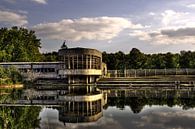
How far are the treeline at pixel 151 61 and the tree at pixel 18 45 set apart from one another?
19515 millimetres

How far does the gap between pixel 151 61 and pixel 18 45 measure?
2957cm

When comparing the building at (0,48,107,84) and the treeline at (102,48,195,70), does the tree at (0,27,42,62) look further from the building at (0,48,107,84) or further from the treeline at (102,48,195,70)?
the treeline at (102,48,195,70)

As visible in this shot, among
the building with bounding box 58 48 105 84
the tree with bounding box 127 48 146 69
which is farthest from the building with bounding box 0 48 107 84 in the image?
the tree with bounding box 127 48 146 69

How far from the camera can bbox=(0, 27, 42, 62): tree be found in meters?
67.8

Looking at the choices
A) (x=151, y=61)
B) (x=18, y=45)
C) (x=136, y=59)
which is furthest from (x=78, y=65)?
(x=151, y=61)

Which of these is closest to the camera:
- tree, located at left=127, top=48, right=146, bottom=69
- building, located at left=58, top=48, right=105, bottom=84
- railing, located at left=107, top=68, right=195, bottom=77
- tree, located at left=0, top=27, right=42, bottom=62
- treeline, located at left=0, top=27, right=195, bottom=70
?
building, located at left=58, top=48, right=105, bottom=84

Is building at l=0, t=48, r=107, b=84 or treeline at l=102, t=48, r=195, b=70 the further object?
treeline at l=102, t=48, r=195, b=70

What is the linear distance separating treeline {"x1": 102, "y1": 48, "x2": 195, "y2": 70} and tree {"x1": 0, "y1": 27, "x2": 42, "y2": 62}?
64.0 feet

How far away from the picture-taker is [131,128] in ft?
45.8

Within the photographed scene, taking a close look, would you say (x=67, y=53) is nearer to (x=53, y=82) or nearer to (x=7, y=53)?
(x=53, y=82)

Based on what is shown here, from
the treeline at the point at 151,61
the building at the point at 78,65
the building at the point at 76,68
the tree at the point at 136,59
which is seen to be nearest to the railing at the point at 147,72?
the building at the point at 76,68

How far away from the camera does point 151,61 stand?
78.9 m

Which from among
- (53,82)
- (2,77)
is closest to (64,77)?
(53,82)

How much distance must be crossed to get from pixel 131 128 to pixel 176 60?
217 feet
